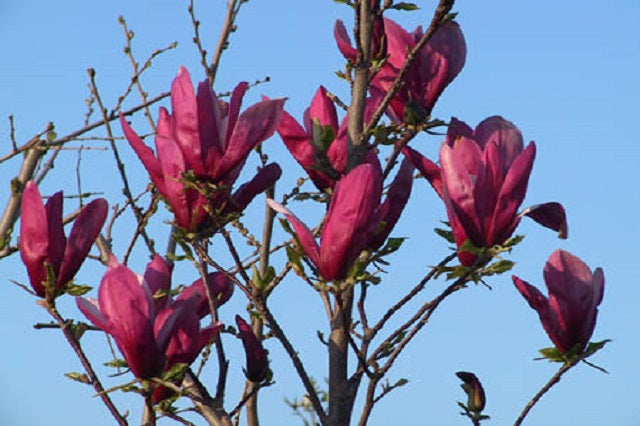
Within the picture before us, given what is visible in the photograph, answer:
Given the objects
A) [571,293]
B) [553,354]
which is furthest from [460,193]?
[553,354]

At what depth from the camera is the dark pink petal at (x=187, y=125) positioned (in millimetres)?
2061

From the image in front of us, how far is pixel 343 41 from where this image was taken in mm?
2377

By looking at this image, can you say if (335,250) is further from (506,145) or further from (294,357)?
(506,145)

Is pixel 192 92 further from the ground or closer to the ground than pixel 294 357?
further from the ground

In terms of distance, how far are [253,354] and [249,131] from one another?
22.0 inches

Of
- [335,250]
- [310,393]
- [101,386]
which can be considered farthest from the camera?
[101,386]

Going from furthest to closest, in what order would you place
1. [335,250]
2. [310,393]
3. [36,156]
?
1. [36,156]
2. [310,393]
3. [335,250]

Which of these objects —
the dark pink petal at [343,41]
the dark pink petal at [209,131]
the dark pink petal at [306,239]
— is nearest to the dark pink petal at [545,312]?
the dark pink petal at [306,239]

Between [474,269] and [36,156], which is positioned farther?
[36,156]

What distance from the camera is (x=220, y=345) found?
228 centimetres

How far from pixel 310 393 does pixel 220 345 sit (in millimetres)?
306

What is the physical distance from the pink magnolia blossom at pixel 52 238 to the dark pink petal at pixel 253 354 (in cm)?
40

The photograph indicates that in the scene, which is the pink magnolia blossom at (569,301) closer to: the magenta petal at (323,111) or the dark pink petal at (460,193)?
the dark pink petal at (460,193)

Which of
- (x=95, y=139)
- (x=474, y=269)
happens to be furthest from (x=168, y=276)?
(x=95, y=139)
